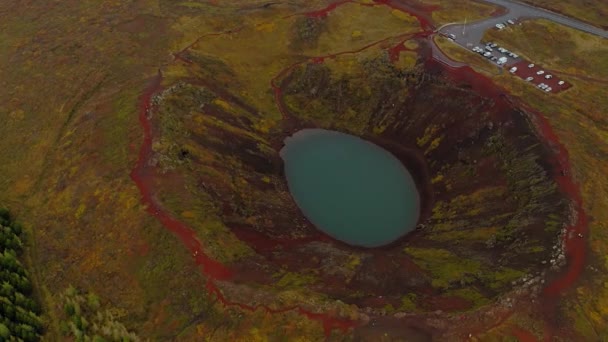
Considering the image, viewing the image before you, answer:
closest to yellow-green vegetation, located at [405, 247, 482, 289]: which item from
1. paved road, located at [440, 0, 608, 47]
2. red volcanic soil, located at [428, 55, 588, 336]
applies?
red volcanic soil, located at [428, 55, 588, 336]

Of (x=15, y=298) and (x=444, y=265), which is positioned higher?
(x=15, y=298)

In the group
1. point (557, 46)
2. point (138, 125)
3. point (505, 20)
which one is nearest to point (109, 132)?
point (138, 125)

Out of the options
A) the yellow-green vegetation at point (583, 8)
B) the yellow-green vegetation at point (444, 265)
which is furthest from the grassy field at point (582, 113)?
the yellow-green vegetation at point (444, 265)

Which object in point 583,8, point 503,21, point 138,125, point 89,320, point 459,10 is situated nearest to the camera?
point 89,320

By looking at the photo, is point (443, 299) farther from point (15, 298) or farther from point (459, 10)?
point (459, 10)

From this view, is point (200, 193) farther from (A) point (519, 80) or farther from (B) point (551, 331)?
(A) point (519, 80)

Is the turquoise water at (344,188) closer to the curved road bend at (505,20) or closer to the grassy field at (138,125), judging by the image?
the grassy field at (138,125)

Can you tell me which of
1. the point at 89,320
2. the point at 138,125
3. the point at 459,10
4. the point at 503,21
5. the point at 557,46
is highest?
the point at 138,125
